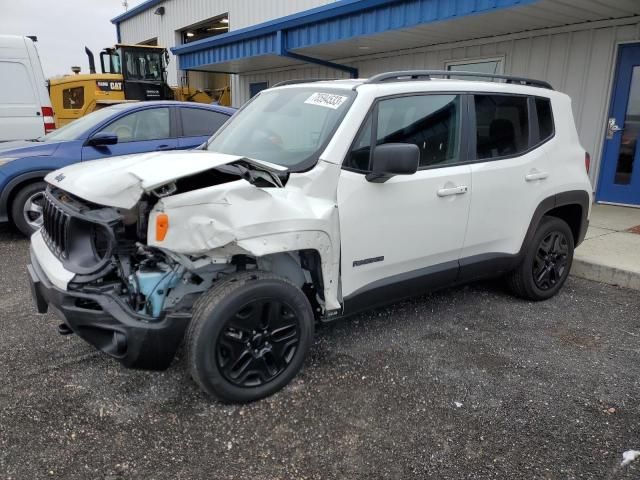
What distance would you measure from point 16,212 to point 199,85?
15.2m

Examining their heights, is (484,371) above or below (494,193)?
below

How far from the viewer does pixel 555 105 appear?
427 centimetres

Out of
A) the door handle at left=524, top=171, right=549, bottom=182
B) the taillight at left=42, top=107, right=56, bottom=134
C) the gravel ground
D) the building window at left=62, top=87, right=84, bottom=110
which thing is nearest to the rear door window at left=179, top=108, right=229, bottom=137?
the taillight at left=42, top=107, right=56, bottom=134

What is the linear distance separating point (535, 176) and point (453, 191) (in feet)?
3.16

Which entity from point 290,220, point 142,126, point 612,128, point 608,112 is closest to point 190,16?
point 142,126

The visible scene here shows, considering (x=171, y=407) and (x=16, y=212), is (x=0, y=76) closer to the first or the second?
(x=16, y=212)

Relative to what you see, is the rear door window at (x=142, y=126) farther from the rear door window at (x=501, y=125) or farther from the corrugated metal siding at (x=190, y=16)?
the corrugated metal siding at (x=190, y=16)

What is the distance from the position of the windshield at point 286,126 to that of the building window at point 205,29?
15365 mm

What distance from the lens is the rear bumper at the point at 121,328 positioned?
2.45m

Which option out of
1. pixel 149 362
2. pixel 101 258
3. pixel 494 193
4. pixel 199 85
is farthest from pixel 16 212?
pixel 199 85

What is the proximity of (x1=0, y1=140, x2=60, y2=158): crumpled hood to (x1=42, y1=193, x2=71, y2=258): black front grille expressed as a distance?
11.5ft

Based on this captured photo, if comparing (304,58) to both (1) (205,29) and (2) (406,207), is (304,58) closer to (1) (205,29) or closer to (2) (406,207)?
(2) (406,207)

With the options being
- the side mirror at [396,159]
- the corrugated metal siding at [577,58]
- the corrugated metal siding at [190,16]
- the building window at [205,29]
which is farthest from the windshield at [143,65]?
the side mirror at [396,159]

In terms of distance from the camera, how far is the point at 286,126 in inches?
135
